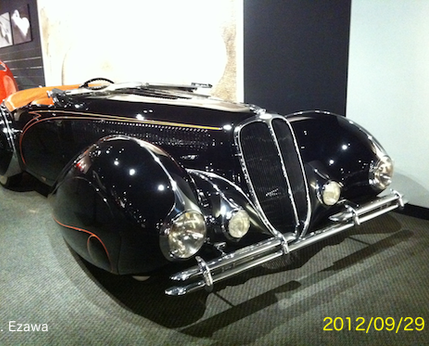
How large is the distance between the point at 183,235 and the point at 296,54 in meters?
2.60

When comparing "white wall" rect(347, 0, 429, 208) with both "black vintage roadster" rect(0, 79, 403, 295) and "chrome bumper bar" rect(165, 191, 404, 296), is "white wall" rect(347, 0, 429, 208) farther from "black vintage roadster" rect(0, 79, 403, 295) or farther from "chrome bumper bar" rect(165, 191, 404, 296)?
"chrome bumper bar" rect(165, 191, 404, 296)

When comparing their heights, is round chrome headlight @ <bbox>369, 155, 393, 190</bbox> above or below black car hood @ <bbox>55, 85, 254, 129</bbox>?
below

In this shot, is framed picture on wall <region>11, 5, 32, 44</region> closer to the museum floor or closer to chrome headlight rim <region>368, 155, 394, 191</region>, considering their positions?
the museum floor

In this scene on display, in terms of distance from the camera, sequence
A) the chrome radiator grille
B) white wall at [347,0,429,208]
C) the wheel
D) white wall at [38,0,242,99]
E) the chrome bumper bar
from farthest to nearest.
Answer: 1. white wall at [38,0,242,99]
2. the wheel
3. white wall at [347,0,429,208]
4. the chrome radiator grille
5. the chrome bumper bar

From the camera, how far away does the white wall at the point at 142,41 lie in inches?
161

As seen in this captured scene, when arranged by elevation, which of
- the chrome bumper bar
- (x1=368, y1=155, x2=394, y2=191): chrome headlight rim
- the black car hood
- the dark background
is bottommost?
the chrome bumper bar

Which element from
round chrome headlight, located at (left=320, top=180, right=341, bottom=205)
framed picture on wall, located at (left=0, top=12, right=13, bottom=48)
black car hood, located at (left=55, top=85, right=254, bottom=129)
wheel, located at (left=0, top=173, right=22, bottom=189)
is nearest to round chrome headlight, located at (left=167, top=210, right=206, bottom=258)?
black car hood, located at (left=55, top=85, right=254, bottom=129)

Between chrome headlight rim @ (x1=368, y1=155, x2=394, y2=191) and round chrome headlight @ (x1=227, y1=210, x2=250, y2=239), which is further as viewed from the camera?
chrome headlight rim @ (x1=368, y1=155, x2=394, y2=191)

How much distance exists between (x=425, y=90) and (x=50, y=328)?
2834 mm

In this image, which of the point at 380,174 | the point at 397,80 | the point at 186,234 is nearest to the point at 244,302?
the point at 186,234

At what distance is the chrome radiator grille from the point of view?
2043 millimetres

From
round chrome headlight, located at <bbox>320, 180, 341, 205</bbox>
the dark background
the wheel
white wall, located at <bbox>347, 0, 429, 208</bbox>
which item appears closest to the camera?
round chrome headlight, located at <bbox>320, 180, 341, 205</bbox>

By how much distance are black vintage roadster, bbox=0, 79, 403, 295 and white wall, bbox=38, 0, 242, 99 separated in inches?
52.3

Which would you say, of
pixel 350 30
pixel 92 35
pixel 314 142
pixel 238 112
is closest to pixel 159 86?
pixel 238 112
